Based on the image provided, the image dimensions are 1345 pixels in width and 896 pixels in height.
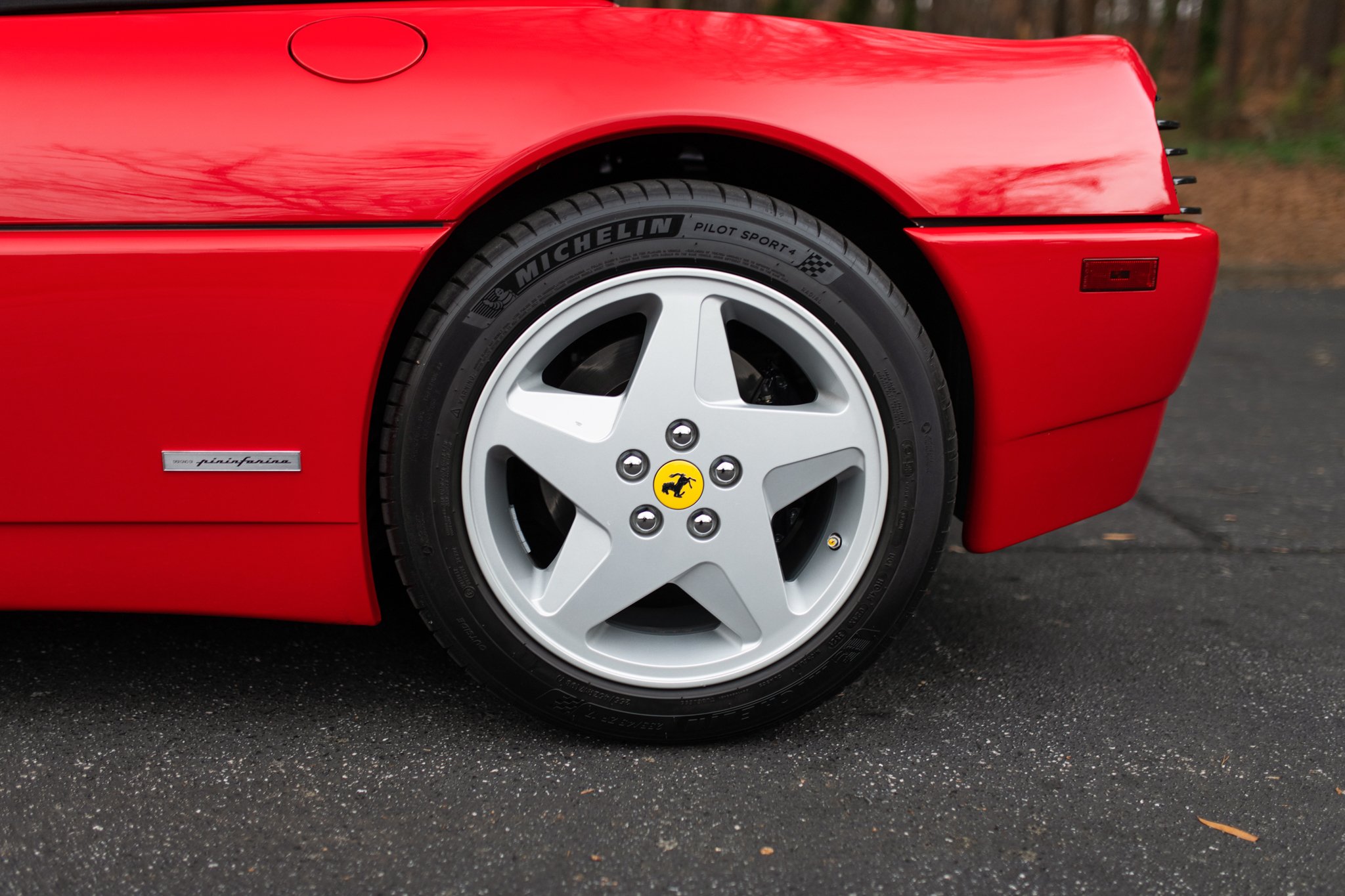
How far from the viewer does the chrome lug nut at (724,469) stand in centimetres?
157

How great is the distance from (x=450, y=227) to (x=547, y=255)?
135 mm

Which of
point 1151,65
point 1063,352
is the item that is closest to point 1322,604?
point 1063,352

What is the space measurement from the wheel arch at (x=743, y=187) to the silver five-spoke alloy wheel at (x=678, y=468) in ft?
0.68

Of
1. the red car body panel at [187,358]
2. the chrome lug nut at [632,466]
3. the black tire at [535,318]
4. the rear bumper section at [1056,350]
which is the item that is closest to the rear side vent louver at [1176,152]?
the rear bumper section at [1056,350]

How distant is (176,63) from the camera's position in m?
1.51

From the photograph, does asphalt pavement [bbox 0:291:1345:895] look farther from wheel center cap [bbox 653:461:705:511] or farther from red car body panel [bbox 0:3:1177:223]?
red car body panel [bbox 0:3:1177:223]

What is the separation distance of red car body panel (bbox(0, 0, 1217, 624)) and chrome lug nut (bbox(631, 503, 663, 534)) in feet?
1.29

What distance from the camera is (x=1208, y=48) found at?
15805 mm

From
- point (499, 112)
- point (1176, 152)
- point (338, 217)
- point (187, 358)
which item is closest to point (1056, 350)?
point (1176, 152)

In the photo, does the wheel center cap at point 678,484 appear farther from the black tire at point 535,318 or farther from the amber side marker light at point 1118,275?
the amber side marker light at point 1118,275

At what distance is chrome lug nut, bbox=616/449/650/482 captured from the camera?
155cm

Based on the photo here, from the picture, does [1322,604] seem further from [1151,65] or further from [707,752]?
[1151,65]

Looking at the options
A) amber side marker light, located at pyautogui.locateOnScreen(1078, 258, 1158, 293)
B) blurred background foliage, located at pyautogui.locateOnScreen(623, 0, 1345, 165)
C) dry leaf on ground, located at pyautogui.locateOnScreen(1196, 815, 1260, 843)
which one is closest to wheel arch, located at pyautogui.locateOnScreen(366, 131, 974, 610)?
amber side marker light, located at pyautogui.locateOnScreen(1078, 258, 1158, 293)

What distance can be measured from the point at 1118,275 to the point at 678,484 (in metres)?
0.73
